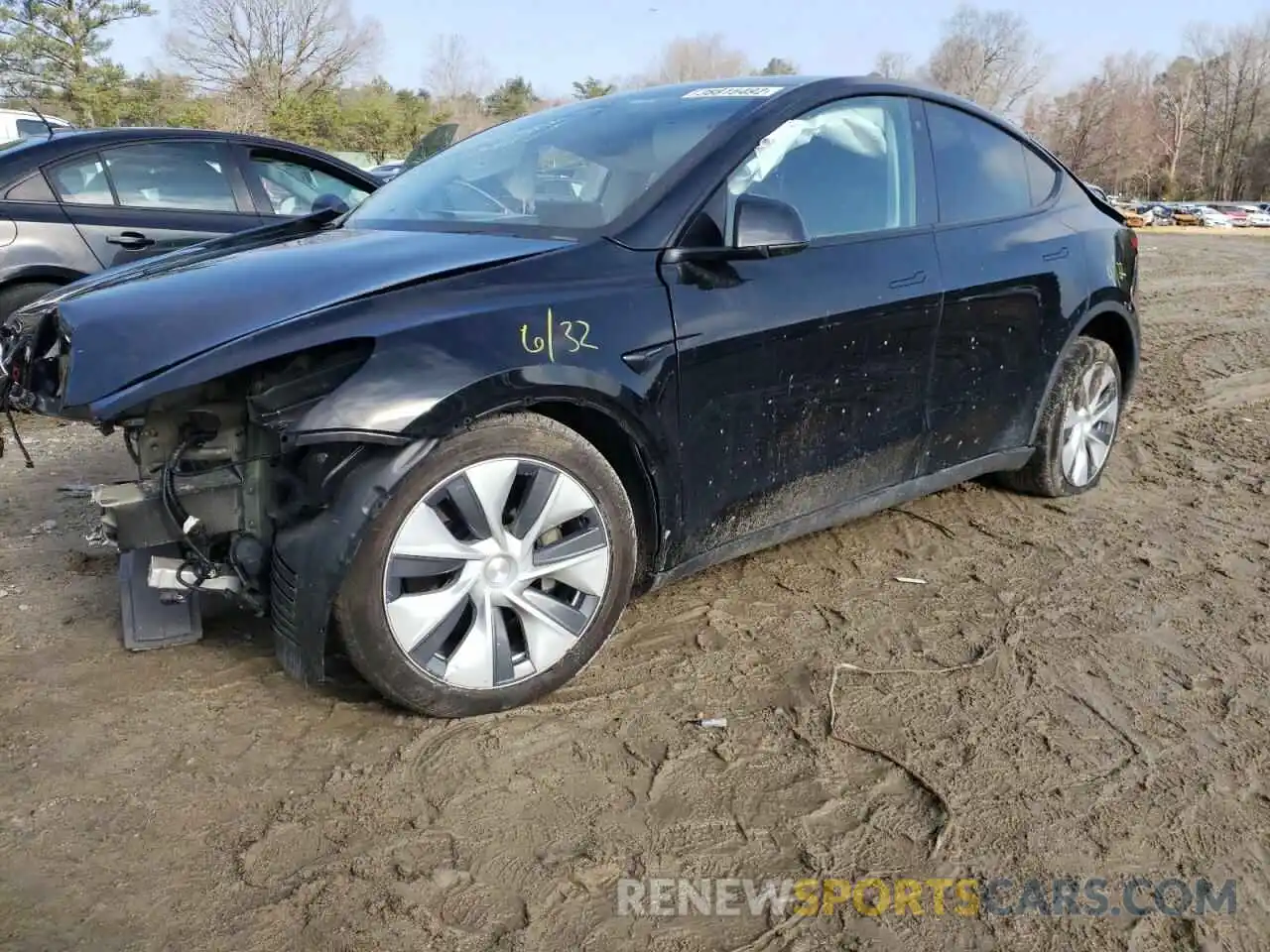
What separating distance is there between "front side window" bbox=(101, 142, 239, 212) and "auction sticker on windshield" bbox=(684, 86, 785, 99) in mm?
3805

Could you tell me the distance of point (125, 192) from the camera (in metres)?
5.68

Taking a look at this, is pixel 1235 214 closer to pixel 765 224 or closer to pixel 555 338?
pixel 765 224

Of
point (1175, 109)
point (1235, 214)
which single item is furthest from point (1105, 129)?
point (1235, 214)

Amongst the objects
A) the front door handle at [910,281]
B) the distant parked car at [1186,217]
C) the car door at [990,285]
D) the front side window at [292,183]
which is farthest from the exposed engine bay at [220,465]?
the distant parked car at [1186,217]

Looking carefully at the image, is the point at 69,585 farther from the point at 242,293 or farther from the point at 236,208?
the point at 236,208

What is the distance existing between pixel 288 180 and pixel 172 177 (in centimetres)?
71

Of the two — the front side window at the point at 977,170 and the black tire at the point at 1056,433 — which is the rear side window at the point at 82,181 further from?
the black tire at the point at 1056,433

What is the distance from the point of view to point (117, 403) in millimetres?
2086

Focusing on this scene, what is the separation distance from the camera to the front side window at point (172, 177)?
224 inches

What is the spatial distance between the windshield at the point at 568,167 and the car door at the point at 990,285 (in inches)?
34.2

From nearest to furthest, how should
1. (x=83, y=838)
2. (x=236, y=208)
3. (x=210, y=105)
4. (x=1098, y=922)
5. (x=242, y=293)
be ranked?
(x=1098, y=922) → (x=83, y=838) → (x=242, y=293) → (x=236, y=208) → (x=210, y=105)

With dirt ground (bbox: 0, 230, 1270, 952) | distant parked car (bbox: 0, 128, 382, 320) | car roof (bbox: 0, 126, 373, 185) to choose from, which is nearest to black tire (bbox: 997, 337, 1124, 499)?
dirt ground (bbox: 0, 230, 1270, 952)

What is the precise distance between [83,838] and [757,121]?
2.54 m

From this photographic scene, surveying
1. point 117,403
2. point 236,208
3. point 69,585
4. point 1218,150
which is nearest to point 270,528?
point 117,403
